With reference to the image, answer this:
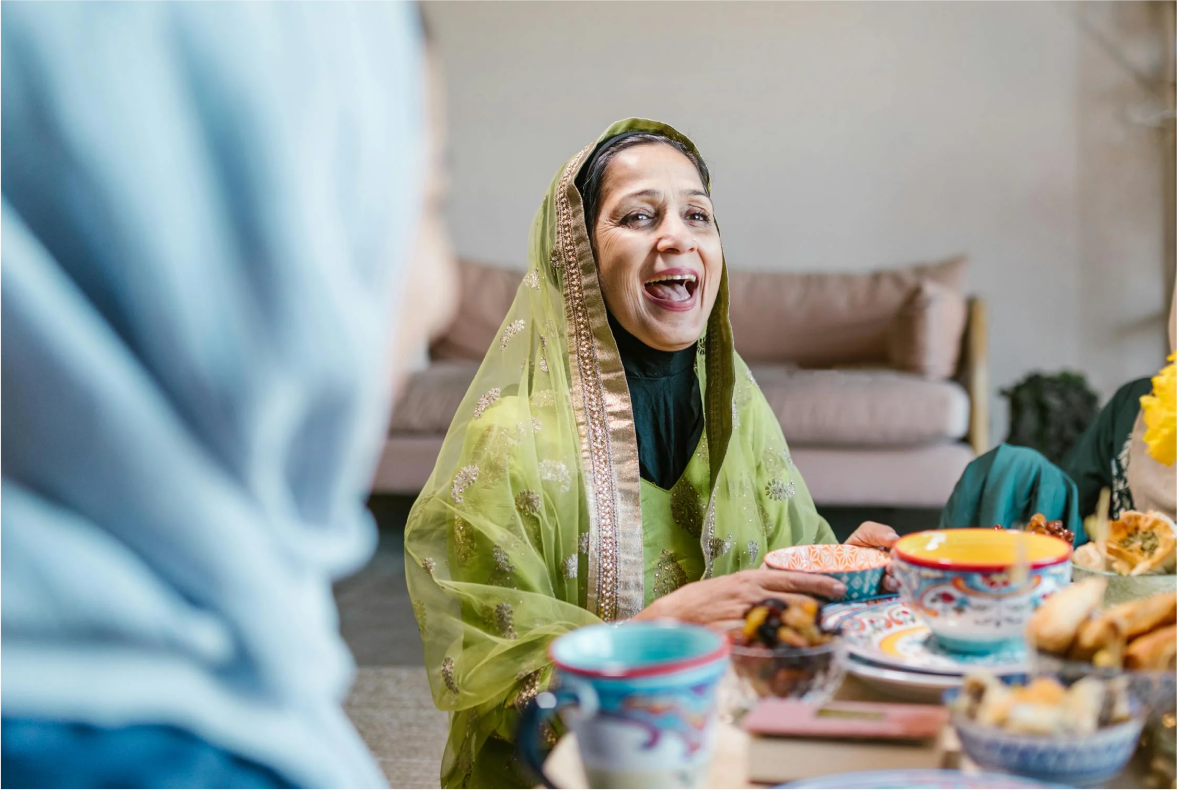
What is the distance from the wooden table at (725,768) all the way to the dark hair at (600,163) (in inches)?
35.6

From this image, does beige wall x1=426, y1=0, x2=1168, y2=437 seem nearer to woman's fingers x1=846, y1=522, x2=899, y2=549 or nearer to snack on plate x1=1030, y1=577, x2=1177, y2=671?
woman's fingers x1=846, y1=522, x2=899, y2=549

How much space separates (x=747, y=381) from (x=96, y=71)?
1235 mm

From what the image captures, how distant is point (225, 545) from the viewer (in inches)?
15.1

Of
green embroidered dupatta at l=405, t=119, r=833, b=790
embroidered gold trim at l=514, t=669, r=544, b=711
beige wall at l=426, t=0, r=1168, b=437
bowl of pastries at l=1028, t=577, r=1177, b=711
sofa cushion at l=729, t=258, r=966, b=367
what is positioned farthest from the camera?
beige wall at l=426, t=0, r=1168, b=437

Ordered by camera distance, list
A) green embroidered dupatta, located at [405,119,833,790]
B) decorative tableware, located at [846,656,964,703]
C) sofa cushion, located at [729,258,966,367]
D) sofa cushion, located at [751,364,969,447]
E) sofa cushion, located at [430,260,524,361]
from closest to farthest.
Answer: decorative tableware, located at [846,656,964,703] → green embroidered dupatta, located at [405,119,833,790] → sofa cushion, located at [751,364,969,447] → sofa cushion, located at [729,258,966,367] → sofa cushion, located at [430,260,524,361]

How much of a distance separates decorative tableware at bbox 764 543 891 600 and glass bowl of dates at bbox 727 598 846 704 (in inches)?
9.9

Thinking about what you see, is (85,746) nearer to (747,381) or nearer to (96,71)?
(96,71)

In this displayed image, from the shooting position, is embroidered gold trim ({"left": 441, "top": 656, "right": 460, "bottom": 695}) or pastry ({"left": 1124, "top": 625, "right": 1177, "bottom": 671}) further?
embroidered gold trim ({"left": 441, "top": 656, "right": 460, "bottom": 695})

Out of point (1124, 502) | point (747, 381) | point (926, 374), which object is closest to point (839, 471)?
point (926, 374)

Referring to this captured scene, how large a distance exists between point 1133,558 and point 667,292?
2.20 feet

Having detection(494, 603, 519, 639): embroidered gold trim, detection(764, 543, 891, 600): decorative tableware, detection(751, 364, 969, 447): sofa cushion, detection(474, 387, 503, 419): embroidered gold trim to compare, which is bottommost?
detection(751, 364, 969, 447): sofa cushion

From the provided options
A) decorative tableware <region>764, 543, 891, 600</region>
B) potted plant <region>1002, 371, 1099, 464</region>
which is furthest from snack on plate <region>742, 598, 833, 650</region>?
potted plant <region>1002, 371, 1099, 464</region>

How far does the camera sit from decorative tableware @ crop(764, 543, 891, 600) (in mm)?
956

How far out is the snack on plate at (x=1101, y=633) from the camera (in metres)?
0.66
